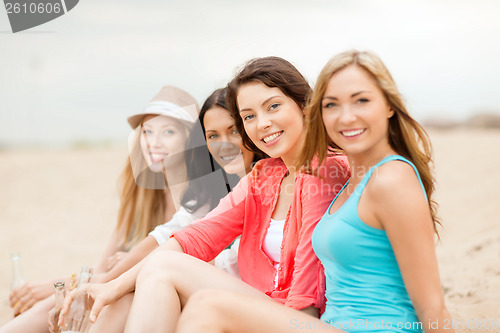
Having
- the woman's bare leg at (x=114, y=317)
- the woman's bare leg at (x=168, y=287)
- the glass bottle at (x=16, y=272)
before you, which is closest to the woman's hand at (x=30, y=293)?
the glass bottle at (x=16, y=272)

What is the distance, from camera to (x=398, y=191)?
135cm

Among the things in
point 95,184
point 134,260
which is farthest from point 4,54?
point 134,260

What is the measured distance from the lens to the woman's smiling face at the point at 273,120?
2.00 metres

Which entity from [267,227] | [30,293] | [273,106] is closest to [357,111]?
[273,106]

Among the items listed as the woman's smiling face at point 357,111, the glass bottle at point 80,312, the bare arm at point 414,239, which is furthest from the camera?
Answer: the glass bottle at point 80,312

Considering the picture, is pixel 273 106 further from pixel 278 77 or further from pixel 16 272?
pixel 16 272

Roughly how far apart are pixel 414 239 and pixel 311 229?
472 mm

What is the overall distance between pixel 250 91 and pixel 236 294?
0.87 metres

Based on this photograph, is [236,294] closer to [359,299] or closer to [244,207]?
[359,299]

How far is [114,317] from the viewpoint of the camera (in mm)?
Answer: 1807
